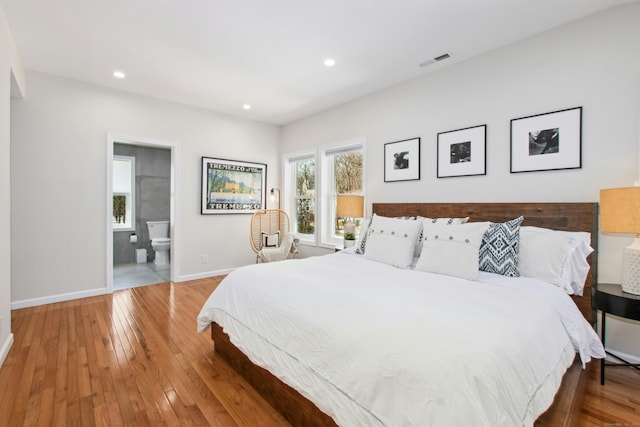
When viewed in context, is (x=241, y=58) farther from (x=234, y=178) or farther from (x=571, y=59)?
(x=571, y=59)

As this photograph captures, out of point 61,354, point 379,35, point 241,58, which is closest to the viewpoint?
point 61,354

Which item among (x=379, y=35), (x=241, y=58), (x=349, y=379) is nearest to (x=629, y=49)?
(x=379, y=35)

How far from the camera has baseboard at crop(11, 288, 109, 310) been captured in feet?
10.8

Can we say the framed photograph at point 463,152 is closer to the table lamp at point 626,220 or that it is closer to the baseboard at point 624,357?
the table lamp at point 626,220

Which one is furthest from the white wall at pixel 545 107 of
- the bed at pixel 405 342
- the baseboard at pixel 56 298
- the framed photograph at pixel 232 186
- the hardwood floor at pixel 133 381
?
the baseboard at pixel 56 298

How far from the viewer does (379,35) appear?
2600 mm

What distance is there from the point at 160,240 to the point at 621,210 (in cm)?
618

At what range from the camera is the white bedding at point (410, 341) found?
1017 mm

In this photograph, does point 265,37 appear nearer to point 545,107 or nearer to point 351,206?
point 351,206

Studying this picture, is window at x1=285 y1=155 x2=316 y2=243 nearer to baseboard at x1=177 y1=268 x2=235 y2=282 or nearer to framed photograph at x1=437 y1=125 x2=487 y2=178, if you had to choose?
baseboard at x1=177 y1=268 x2=235 y2=282

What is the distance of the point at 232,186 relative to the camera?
16.3 ft

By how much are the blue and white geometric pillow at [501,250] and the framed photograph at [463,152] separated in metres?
0.78

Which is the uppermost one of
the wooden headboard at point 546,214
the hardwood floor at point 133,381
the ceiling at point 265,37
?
the ceiling at point 265,37

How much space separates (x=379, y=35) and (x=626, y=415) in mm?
3139
